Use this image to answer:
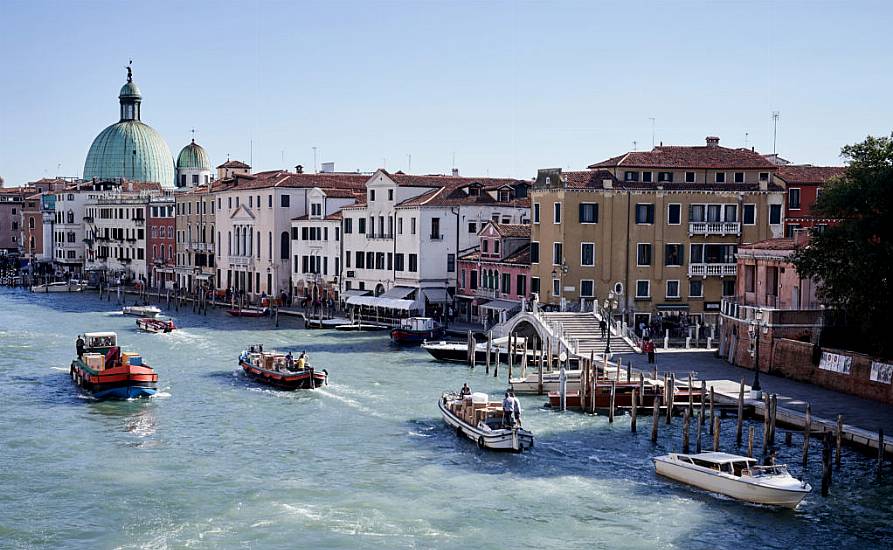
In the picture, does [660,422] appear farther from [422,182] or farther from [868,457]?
[422,182]

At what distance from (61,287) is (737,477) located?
6923 centimetres

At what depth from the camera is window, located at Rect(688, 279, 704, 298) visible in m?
45.0

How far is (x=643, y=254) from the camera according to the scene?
44.4 meters

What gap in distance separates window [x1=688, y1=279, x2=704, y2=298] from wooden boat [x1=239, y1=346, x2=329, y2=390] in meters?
15.8

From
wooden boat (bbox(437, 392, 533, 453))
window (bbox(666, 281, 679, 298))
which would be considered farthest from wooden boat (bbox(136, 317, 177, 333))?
wooden boat (bbox(437, 392, 533, 453))

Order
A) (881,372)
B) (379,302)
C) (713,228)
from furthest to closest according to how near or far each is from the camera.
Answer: (379,302), (713,228), (881,372)

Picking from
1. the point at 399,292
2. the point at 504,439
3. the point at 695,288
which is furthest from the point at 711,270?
the point at 504,439

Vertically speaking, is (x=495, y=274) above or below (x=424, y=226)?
below

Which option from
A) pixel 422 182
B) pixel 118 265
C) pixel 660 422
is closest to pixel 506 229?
pixel 422 182

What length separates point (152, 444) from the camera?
26.7m

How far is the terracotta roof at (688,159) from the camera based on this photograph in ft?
147

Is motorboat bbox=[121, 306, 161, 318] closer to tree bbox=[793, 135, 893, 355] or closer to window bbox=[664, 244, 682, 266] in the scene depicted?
window bbox=[664, 244, 682, 266]

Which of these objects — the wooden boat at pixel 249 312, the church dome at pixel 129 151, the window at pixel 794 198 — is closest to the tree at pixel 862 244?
the window at pixel 794 198

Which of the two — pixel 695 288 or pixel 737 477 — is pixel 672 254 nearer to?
pixel 695 288
